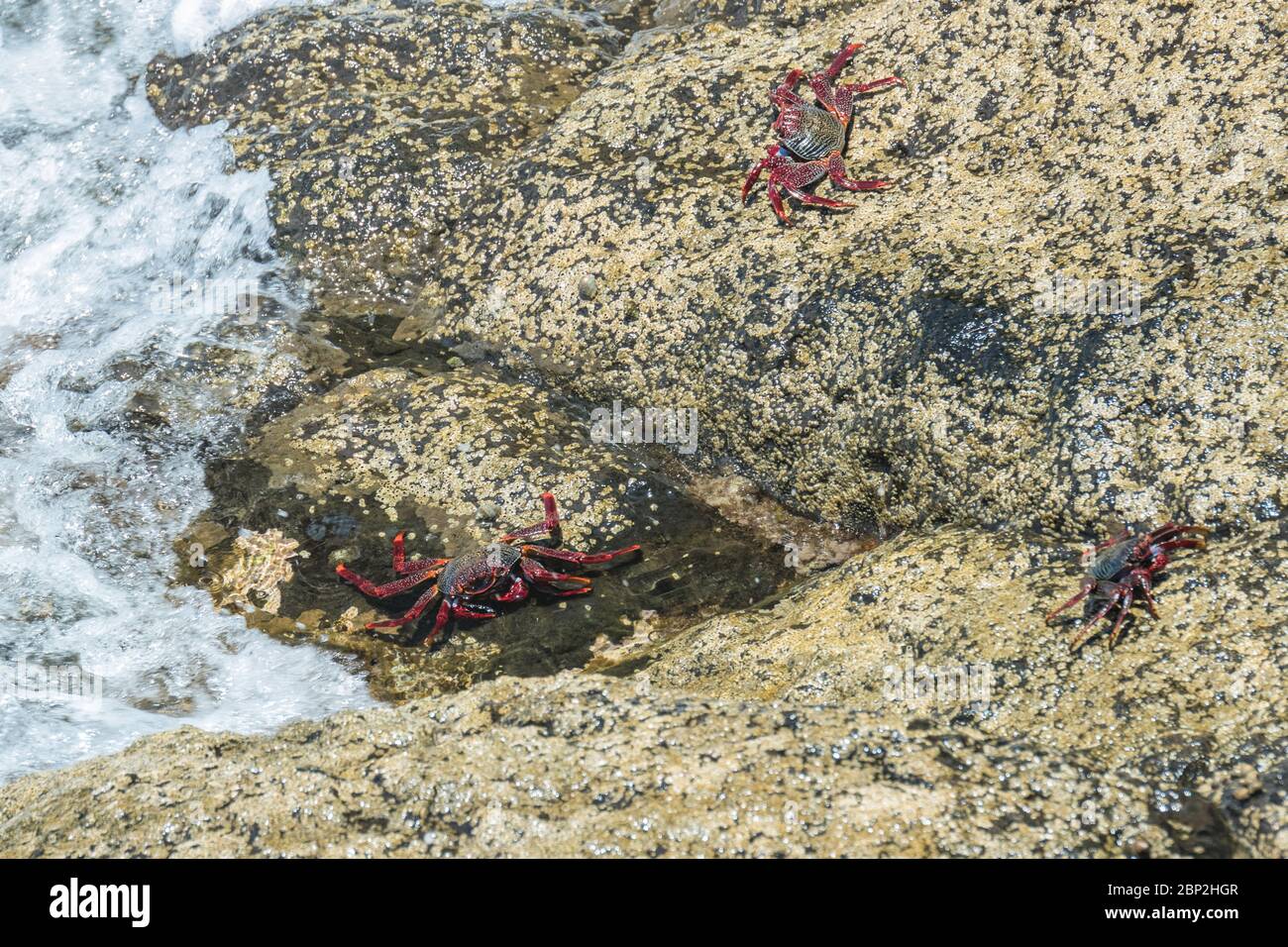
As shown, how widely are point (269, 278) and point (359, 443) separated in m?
1.37

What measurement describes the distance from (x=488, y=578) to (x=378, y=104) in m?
3.14

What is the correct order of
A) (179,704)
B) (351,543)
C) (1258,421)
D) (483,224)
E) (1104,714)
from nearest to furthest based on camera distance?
(1104,714) < (1258,421) < (179,704) < (351,543) < (483,224)

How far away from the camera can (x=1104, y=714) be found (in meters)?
2.80

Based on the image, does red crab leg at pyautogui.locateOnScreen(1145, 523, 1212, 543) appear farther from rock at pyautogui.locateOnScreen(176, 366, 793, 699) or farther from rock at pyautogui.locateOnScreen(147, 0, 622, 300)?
rock at pyautogui.locateOnScreen(147, 0, 622, 300)

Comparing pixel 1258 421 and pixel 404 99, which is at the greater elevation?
pixel 404 99

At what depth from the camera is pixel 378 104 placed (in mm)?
5953

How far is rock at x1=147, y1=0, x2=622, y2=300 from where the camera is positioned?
18.4 ft

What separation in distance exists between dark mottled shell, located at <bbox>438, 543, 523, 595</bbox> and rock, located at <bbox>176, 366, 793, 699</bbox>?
14cm

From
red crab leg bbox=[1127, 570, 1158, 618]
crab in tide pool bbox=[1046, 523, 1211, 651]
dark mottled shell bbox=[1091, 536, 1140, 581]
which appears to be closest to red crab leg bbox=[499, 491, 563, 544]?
crab in tide pool bbox=[1046, 523, 1211, 651]

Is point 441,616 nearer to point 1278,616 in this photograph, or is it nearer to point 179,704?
point 179,704

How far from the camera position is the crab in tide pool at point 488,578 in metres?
4.12

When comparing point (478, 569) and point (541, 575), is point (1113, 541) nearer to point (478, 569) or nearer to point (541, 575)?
point (541, 575)
